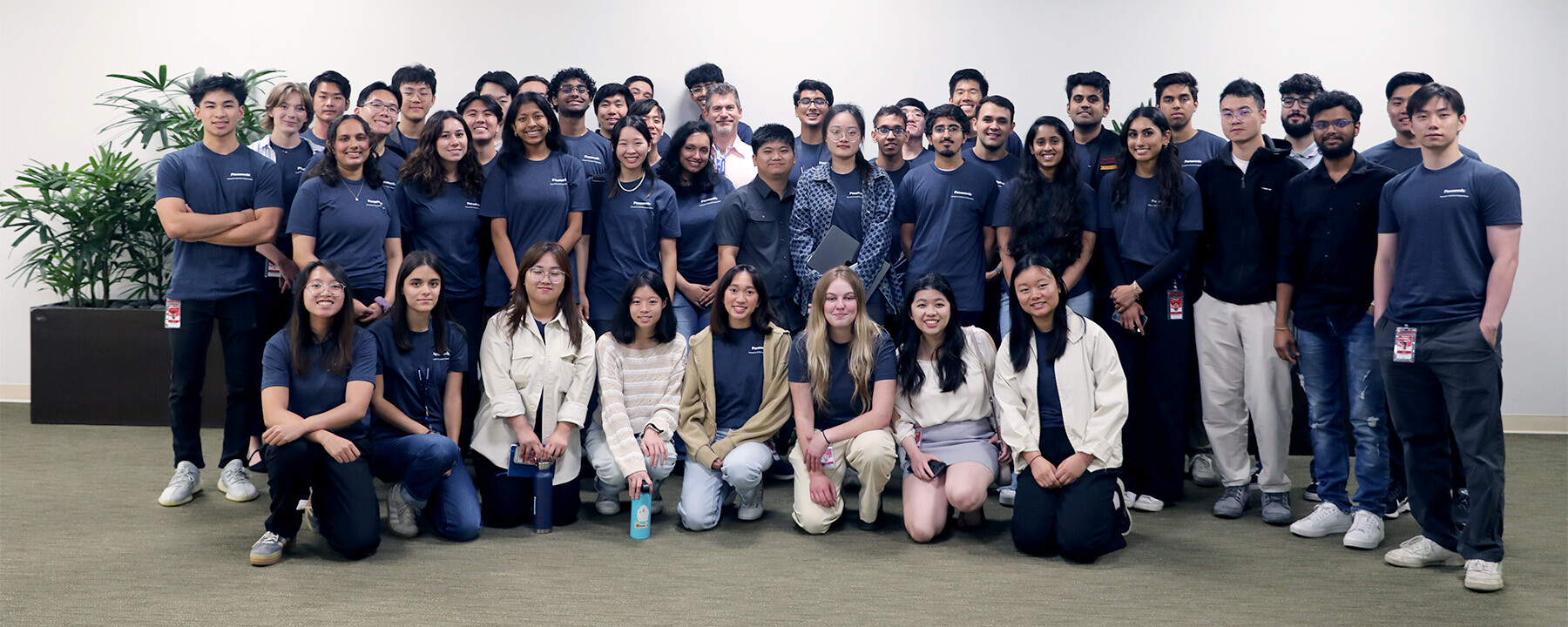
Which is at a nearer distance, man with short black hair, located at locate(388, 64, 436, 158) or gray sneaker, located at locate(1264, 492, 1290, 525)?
gray sneaker, located at locate(1264, 492, 1290, 525)

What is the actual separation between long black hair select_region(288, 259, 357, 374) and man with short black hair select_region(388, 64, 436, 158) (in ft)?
4.59

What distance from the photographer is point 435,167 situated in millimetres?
4074

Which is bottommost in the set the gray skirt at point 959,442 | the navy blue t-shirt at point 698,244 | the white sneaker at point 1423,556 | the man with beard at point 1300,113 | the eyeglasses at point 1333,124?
the white sneaker at point 1423,556

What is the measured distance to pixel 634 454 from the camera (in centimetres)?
371

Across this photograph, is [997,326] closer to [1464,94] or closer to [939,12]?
[939,12]

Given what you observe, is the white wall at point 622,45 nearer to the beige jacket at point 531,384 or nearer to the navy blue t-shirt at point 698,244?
the navy blue t-shirt at point 698,244

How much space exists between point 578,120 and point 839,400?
6.45 ft

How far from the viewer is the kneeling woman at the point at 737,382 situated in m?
3.86


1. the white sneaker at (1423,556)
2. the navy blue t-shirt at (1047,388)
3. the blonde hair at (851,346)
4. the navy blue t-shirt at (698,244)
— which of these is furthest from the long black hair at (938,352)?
the white sneaker at (1423,556)

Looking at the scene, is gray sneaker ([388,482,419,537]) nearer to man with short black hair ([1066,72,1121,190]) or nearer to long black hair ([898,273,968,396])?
long black hair ([898,273,968,396])

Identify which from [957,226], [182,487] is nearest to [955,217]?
[957,226]

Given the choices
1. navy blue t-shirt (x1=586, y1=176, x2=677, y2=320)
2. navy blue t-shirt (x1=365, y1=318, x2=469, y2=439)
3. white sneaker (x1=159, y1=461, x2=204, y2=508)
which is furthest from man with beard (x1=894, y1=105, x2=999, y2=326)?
white sneaker (x1=159, y1=461, x2=204, y2=508)

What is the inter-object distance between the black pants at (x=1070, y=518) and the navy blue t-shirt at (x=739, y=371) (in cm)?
99

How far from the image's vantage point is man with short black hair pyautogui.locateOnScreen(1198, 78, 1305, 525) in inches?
154
